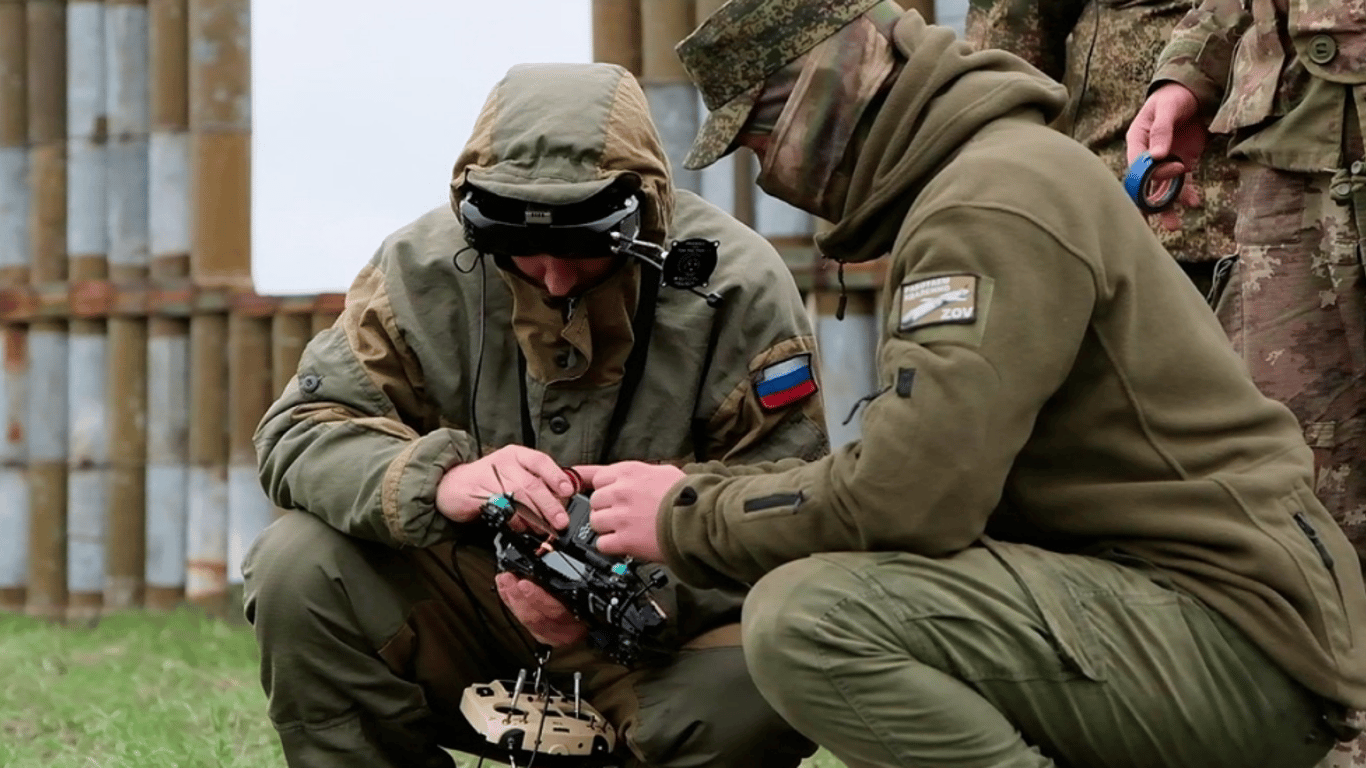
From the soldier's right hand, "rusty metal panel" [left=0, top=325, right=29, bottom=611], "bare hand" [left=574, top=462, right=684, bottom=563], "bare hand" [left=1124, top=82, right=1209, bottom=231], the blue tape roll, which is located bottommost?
"rusty metal panel" [left=0, top=325, right=29, bottom=611]

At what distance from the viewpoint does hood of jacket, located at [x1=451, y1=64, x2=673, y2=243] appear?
331 centimetres

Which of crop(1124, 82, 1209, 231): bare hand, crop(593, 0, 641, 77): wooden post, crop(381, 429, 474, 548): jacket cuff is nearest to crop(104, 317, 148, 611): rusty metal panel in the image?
crop(593, 0, 641, 77): wooden post

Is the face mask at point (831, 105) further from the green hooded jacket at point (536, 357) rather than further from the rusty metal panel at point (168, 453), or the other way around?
the rusty metal panel at point (168, 453)

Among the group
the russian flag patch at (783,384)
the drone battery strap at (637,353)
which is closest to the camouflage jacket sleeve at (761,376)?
the russian flag patch at (783,384)

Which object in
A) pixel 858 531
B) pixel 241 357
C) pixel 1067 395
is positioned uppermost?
pixel 1067 395

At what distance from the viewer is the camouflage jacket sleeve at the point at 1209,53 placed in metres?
3.68

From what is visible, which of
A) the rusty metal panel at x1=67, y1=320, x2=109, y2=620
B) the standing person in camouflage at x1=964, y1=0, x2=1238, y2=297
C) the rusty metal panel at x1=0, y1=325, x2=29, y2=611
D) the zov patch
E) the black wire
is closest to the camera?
the zov patch

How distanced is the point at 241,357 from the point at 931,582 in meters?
4.61

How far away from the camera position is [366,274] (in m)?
3.66

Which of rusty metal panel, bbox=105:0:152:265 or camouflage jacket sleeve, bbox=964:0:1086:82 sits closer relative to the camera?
camouflage jacket sleeve, bbox=964:0:1086:82

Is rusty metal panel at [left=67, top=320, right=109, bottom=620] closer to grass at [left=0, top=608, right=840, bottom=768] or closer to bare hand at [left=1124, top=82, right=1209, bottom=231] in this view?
grass at [left=0, top=608, right=840, bottom=768]

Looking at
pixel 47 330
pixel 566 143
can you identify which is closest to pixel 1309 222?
pixel 566 143

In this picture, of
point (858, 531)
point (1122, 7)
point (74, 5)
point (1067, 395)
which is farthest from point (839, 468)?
point (74, 5)

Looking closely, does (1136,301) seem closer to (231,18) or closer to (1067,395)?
(1067,395)
